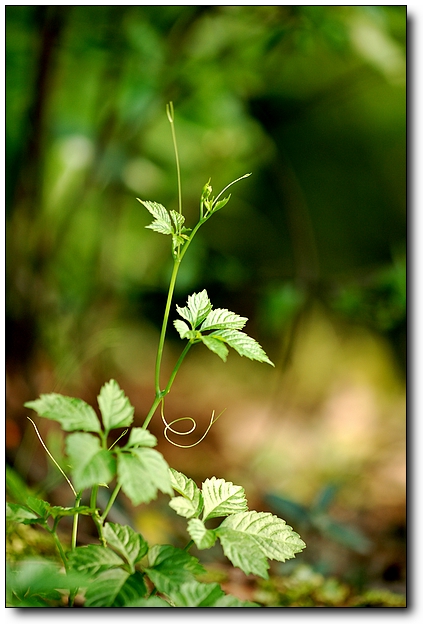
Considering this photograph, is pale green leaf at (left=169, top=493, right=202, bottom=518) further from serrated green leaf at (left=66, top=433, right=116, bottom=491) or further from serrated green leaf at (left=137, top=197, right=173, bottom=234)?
serrated green leaf at (left=137, top=197, right=173, bottom=234)

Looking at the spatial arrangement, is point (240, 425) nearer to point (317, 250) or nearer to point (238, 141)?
point (317, 250)

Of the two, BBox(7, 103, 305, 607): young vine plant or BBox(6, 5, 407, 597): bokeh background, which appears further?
BBox(6, 5, 407, 597): bokeh background

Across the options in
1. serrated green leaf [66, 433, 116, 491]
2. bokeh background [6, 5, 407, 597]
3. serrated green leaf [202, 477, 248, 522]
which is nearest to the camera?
serrated green leaf [66, 433, 116, 491]

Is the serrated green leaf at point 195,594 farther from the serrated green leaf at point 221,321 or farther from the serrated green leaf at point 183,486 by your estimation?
the serrated green leaf at point 221,321

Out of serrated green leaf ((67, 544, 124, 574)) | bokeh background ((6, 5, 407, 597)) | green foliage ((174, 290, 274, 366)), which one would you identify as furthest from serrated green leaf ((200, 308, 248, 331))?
bokeh background ((6, 5, 407, 597))

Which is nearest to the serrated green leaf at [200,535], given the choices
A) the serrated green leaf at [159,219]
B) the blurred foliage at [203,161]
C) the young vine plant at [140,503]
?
the young vine plant at [140,503]

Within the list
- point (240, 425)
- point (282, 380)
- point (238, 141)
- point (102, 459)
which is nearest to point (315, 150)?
point (238, 141)
